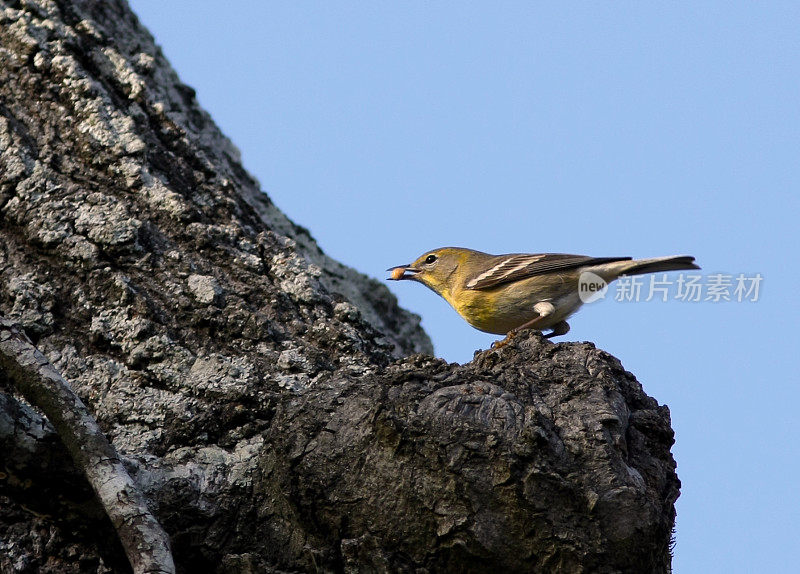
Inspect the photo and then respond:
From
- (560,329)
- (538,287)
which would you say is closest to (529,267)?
(538,287)

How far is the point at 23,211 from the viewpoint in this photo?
4316mm

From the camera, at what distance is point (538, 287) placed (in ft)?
20.4

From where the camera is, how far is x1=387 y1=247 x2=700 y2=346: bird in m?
6.19

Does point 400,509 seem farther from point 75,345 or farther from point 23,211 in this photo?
point 23,211

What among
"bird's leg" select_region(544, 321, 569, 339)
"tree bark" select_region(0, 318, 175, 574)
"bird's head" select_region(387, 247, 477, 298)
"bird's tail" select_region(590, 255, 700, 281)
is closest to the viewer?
"tree bark" select_region(0, 318, 175, 574)

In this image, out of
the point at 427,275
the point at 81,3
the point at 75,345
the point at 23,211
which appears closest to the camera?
the point at 75,345

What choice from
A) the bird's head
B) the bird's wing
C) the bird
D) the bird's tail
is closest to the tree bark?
the bird

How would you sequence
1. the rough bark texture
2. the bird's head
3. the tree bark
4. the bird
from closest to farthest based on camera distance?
the tree bark
the rough bark texture
the bird
the bird's head

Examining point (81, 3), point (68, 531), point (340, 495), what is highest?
point (81, 3)

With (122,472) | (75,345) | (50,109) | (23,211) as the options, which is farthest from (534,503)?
(50,109)

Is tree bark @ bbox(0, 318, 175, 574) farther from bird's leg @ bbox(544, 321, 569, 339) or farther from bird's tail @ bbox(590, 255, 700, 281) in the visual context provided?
bird's tail @ bbox(590, 255, 700, 281)

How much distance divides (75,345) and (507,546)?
211 centimetres

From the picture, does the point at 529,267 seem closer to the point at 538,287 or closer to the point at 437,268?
the point at 538,287

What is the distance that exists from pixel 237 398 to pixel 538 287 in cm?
298
